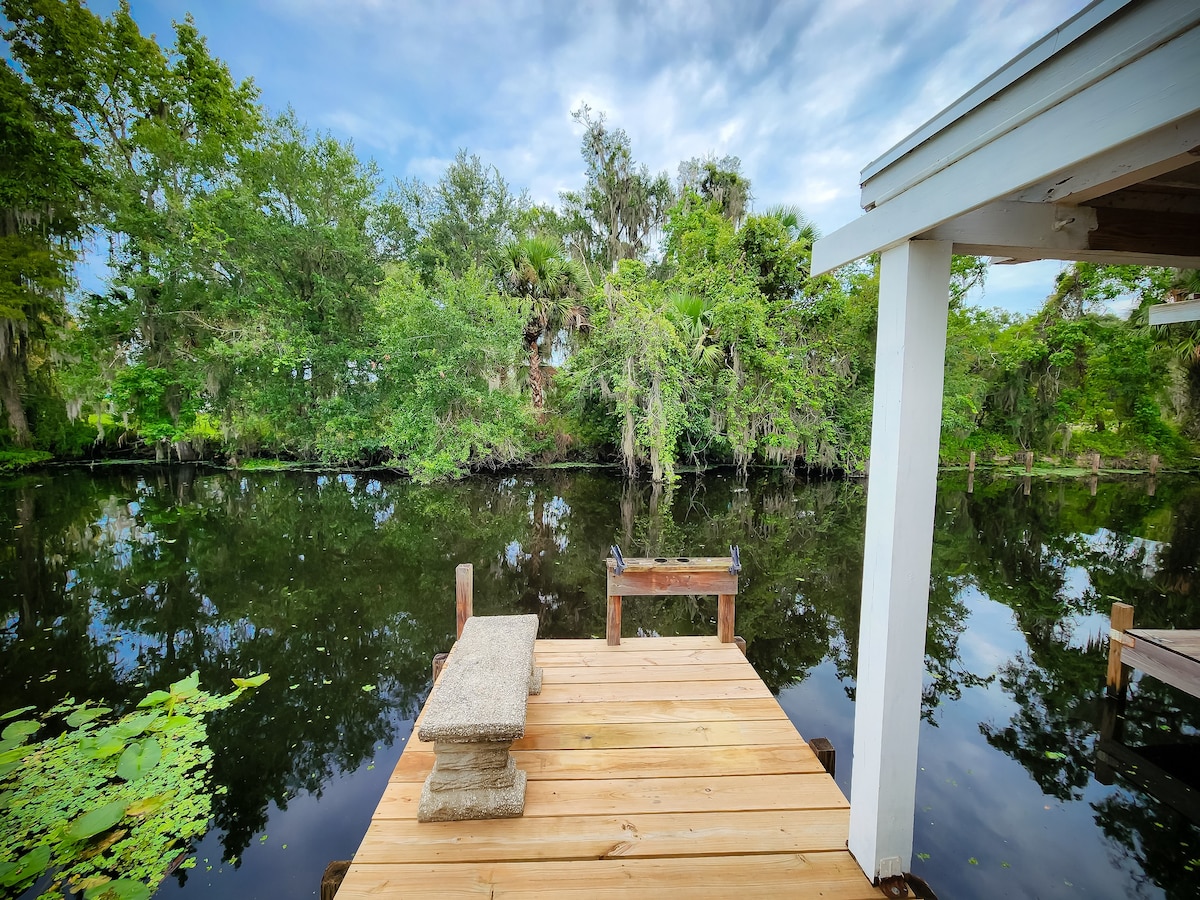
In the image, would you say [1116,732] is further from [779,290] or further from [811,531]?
[779,290]

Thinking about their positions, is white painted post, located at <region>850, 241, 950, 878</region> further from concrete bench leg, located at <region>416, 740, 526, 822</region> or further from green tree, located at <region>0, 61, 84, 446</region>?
green tree, located at <region>0, 61, 84, 446</region>

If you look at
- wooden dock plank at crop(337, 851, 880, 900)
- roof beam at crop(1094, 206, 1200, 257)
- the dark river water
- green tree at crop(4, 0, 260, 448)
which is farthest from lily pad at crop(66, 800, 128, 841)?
green tree at crop(4, 0, 260, 448)

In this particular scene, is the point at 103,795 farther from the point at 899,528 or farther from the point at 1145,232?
the point at 1145,232

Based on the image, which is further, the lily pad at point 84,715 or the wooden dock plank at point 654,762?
the lily pad at point 84,715

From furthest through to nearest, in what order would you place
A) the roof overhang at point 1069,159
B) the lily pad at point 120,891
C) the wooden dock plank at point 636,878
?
1. the lily pad at point 120,891
2. the wooden dock plank at point 636,878
3. the roof overhang at point 1069,159

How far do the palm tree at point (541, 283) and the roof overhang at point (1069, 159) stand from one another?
497 inches

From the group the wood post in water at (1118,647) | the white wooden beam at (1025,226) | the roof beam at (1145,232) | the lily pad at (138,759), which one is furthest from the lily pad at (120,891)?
the wood post in water at (1118,647)

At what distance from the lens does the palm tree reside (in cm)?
1377

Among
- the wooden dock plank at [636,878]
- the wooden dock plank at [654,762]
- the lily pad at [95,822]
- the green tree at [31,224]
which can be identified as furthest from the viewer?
the green tree at [31,224]

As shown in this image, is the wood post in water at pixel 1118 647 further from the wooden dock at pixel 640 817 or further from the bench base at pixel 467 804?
the bench base at pixel 467 804

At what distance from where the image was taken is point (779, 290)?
1341 centimetres

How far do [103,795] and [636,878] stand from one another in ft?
10.3

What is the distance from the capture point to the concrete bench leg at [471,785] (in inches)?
76.7

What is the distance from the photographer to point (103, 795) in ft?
9.27
